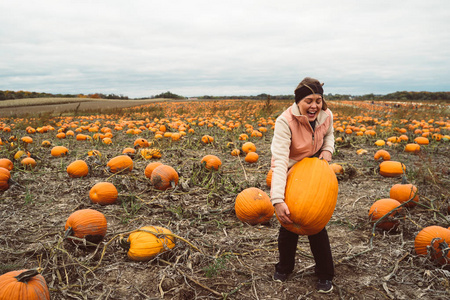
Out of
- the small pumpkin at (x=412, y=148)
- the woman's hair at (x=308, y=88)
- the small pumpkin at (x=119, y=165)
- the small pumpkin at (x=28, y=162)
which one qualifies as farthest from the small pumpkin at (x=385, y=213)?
the small pumpkin at (x=28, y=162)

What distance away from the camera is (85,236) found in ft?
9.55

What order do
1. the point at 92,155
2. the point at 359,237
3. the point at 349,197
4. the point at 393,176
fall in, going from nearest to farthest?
the point at 359,237 < the point at 349,197 < the point at 393,176 < the point at 92,155

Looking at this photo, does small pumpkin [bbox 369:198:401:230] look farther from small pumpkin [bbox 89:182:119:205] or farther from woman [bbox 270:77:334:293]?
small pumpkin [bbox 89:182:119:205]

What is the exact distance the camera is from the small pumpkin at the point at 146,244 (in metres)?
2.77

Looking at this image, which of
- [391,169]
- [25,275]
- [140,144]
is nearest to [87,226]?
[25,275]

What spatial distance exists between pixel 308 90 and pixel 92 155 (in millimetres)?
5312

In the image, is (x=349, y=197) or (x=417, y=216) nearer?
(x=417, y=216)

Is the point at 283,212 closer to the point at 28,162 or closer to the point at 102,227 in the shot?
the point at 102,227

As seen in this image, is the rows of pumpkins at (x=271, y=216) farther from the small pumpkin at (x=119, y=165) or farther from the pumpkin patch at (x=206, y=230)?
the small pumpkin at (x=119, y=165)

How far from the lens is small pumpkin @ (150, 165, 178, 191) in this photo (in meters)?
4.52

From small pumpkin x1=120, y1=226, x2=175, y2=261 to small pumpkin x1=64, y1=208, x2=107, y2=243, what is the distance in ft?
1.27

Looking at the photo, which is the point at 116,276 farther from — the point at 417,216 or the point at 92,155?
the point at 92,155

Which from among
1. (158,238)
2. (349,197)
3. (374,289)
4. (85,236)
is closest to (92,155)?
(85,236)

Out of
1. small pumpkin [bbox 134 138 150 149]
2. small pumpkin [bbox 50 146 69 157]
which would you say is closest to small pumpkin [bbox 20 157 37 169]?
small pumpkin [bbox 50 146 69 157]
